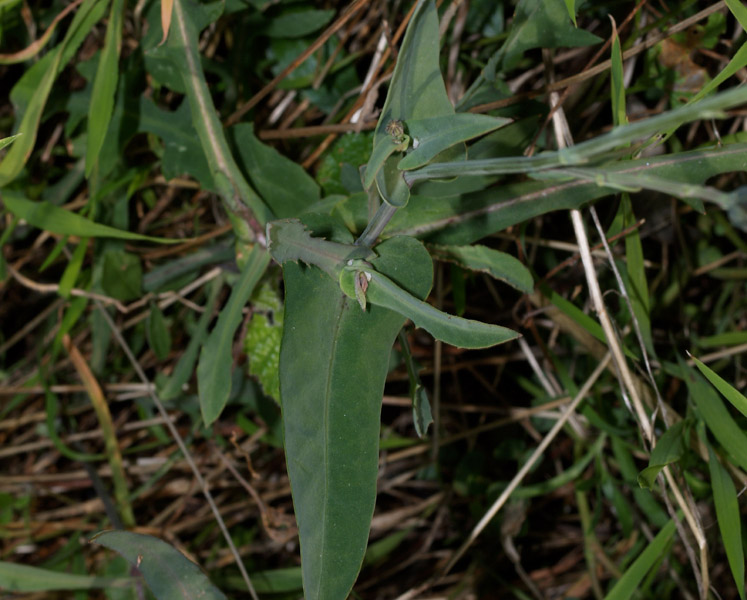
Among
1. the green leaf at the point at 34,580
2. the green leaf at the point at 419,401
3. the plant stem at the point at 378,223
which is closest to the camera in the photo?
the plant stem at the point at 378,223

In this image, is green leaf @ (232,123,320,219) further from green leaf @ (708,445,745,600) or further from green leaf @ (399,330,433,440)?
green leaf @ (708,445,745,600)

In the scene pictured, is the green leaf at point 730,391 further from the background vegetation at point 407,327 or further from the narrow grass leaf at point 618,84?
the narrow grass leaf at point 618,84

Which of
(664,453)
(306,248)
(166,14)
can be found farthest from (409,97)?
(664,453)

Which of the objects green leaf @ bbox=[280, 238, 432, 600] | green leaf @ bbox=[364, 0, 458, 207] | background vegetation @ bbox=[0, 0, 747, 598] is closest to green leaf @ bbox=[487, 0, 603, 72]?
background vegetation @ bbox=[0, 0, 747, 598]

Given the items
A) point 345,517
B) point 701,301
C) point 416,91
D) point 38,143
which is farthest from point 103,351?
point 701,301

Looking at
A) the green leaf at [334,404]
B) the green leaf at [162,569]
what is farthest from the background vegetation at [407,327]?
the green leaf at [162,569]

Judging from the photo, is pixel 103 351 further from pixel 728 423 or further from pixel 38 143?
pixel 728 423
